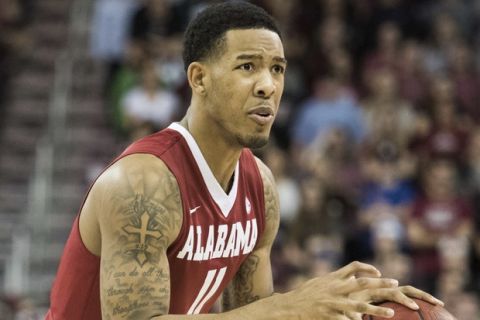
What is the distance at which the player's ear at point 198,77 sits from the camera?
13.1ft

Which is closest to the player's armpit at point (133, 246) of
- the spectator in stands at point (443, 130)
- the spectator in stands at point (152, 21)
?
the spectator in stands at point (443, 130)

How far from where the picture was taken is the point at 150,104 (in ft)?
32.7

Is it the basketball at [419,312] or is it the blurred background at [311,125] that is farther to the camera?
the blurred background at [311,125]

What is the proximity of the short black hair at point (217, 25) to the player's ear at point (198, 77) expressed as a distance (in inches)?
1.3

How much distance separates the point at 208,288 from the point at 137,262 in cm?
61

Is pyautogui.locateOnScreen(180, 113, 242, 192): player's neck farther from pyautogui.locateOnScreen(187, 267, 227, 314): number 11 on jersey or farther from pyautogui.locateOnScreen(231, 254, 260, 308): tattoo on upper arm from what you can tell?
pyautogui.locateOnScreen(231, 254, 260, 308): tattoo on upper arm

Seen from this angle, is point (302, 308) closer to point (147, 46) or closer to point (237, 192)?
point (237, 192)

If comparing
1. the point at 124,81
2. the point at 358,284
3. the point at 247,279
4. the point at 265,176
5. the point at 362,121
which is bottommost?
the point at 358,284

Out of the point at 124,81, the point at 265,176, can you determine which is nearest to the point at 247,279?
the point at 265,176

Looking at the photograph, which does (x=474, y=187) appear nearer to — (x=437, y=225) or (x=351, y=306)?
(x=437, y=225)

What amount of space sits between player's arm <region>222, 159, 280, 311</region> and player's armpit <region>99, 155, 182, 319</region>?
2.77ft

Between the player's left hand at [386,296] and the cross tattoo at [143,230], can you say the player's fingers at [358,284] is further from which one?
the cross tattoo at [143,230]

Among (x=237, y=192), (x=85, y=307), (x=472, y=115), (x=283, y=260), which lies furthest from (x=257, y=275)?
(x=472, y=115)

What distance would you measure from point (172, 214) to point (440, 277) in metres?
4.84
